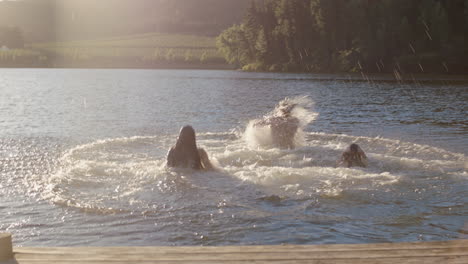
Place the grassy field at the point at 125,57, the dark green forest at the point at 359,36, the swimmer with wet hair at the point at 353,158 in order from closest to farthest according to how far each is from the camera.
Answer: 1. the swimmer with wet hair at the point at 353,158
2. the dark green forest at the point at 359,36
3. the grassy field at the point at 125,57

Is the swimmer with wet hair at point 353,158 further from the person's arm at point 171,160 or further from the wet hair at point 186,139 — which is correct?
the person's arm at point 171,160

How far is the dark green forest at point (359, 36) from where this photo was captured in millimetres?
92375

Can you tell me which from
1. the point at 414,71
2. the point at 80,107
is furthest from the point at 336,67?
the point at 80,107

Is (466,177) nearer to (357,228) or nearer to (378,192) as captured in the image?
(378,192)

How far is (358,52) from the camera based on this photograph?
102m

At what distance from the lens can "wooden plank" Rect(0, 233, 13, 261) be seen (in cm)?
687

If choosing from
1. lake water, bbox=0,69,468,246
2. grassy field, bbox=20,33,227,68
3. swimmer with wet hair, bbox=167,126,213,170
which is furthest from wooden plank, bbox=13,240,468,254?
grassy field, bbox=20,33,227,68

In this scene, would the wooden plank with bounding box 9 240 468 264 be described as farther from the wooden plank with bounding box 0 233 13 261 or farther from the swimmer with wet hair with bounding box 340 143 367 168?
the swimmer with wet hair with bounding box 340 143 367 168

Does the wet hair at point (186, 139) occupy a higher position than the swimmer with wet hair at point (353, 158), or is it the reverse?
the wet hair at point (186, 139)

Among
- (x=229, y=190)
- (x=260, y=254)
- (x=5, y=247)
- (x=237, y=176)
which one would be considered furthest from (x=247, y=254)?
(x=237, y=176)

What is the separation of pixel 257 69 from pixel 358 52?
30.7 meters

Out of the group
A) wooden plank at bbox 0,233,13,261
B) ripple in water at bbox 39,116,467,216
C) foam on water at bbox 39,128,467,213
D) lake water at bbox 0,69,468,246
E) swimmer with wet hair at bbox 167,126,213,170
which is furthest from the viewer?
swimmer with wet hair at bbox 167,126,213,170

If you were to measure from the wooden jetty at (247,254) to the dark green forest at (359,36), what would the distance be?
89.6 m

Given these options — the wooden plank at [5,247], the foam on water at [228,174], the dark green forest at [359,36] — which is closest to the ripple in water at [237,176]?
the foam on water at [228,174]
